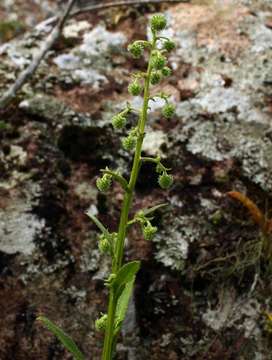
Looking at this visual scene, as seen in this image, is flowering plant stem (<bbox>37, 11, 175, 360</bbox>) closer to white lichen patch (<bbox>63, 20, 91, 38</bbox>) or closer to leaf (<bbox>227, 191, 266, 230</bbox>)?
leaf (<bbox>227, 191, 266, 230</bbox>)

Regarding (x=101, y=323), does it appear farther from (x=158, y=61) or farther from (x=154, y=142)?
(x=154, y=142)

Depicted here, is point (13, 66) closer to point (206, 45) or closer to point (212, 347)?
point (206, 45)

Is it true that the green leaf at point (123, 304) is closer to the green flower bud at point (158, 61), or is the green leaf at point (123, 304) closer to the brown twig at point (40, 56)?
the green flower bud at point (158, 61)

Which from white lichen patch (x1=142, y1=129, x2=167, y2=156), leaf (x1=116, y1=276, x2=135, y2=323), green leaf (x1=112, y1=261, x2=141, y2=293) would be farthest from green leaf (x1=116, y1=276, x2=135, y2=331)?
white lichen patch (x1=142, y1=129, x2=167, y2=156)

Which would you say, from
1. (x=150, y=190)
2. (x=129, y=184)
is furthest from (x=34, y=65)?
(x=129, y=184)

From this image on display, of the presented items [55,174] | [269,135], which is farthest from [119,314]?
[269,135]

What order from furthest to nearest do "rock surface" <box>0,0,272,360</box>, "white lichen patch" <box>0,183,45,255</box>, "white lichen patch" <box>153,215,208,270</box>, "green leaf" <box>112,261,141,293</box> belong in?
"white lichen patch" <box>153,215,208,270</box> → "white lichen patch" <box>0,183,45,255</box> → "rock surface" <box>0,0,272,360</box> → "green leaf" <box>112,261,141,293</box>
